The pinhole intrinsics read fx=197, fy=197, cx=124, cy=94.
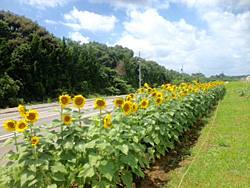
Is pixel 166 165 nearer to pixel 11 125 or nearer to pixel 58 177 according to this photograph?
pixel 58 177

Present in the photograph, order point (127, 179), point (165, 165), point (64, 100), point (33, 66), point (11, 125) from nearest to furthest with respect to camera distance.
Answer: point (11, 125)
point (64, 100)
point (127, 179)
point (165, 165)
point (33, 66)

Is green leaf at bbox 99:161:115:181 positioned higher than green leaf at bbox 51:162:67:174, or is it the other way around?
green leaf at bbox 51:162:67:174

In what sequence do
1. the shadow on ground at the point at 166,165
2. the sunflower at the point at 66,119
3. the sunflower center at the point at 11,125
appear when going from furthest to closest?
the shadow on ground at the point at 166,165 → the sunflower at the point at 66,119 → the sunflower center at the point at 11,125

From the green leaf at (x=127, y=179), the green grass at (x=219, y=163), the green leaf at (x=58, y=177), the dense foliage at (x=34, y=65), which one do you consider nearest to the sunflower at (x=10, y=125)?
the green leaf at (x=58, y=177)

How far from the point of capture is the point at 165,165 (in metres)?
3.90

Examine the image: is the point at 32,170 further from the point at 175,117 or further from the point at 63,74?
the point at 63,74

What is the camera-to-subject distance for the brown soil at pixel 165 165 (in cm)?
317

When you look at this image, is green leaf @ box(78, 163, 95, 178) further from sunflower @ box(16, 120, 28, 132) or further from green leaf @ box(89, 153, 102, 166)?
sunflower @ box(16, 120, 28, 132)

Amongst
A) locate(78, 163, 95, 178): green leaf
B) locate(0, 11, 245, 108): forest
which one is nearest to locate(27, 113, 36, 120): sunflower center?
locate(78, 163, 95, 178): green leaf

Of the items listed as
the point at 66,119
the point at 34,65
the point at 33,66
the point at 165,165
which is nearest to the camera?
the point at 66,119

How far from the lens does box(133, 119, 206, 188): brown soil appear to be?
317cm

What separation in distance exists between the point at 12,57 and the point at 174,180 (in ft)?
56.3

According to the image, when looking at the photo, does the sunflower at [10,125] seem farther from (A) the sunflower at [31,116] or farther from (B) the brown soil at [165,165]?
(B) the brown soil at [165,165]

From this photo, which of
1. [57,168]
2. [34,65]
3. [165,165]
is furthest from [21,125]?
[34,65]
